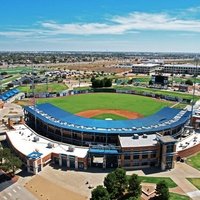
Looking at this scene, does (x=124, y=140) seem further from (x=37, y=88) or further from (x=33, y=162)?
(x=37, y=88)

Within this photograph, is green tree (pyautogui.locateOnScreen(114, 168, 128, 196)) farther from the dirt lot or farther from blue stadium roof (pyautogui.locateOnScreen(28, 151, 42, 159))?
blue stadium roof (pyautogui.locateOnScreen(28, 151, 42, 159))

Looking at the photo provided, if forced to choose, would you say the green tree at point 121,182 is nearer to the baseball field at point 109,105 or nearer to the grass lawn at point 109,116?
the grass lawn at point 109,116

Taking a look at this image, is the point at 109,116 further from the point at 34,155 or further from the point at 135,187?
the point at 135,187

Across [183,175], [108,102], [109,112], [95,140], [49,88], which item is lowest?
[183,175]

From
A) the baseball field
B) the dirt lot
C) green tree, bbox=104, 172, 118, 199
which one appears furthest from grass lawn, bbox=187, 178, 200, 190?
the baseball field

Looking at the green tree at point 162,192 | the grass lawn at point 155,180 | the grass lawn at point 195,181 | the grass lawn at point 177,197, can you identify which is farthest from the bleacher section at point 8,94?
the green tree at point 162,192

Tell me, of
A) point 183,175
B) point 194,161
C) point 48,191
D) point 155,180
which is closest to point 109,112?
point 194,161
